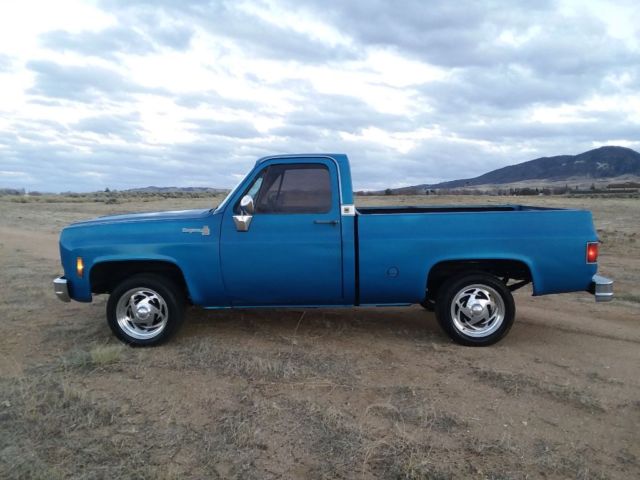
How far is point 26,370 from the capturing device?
17.6 ft

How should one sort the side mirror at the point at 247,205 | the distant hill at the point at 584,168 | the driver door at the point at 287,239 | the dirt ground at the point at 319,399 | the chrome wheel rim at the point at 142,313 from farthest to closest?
1. the distant hill at the point at 584,168
2. the chrome wheel rim at the point at 142,313
3. the driver door at the point at 287,239
4. the side mirror at the point at 247,205
5. the dirt ground at the point at 319,399

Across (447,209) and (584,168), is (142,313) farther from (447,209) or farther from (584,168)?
(584,168)

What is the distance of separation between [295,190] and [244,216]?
0.59 meters

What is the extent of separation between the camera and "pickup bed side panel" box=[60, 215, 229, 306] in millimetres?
5836

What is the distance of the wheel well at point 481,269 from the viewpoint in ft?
19.7

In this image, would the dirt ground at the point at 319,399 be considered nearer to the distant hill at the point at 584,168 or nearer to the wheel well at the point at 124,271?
the wheel well at the point at 124,271

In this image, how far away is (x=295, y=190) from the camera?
19.6 feet

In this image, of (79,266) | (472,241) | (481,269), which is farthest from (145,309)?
(481,269)

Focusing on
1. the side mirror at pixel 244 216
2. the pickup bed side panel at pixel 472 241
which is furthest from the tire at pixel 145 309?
the pickup bed side panel at pixel 472 241

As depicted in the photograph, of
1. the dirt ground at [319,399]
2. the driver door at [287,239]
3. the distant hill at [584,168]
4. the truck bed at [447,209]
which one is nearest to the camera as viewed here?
the dirt ground at [319,399]

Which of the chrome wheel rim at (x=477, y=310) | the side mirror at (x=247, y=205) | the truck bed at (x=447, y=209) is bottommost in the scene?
the chrome wheel rim at (x=477, y=310)

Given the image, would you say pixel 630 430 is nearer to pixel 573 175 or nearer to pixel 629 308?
pixel 629 308

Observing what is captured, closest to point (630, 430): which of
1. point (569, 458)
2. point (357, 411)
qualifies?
point (569, 458)

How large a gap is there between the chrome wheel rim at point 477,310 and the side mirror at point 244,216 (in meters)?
2.22
